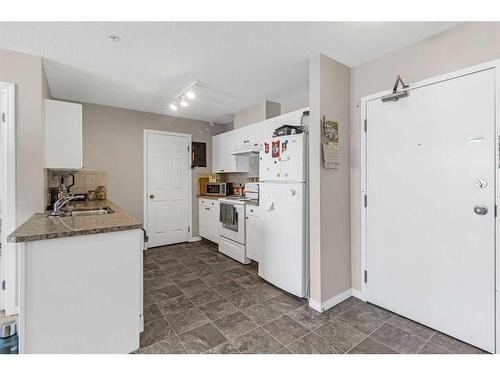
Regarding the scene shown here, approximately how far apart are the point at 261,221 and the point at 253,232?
27 cm

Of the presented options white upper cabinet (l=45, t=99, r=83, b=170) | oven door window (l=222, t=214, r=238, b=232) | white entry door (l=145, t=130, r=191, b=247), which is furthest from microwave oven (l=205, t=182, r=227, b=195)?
white upper cabinet (l=45, t=99, r=83, b=170)

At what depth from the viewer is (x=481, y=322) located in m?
1.71

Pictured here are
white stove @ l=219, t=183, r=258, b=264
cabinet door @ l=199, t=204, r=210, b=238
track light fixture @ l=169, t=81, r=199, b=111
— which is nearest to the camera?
track light fixture @ l=169, t=81, r=199, b=111

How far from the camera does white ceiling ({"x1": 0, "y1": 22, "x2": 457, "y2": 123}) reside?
1825mm

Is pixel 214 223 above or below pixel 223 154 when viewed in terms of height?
below

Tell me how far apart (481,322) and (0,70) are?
4308 millimetres

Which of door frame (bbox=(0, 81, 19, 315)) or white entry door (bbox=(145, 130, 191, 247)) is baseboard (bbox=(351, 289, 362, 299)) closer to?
white entry door (bbox=(145, 130, 191, 247))

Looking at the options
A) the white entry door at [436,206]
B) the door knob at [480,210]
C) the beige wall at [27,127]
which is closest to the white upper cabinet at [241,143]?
the white entry door at [436,206]

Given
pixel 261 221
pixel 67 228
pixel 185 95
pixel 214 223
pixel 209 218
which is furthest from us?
pixel 209 218

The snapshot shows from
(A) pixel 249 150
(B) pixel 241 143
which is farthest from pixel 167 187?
(A) pixel 249 150

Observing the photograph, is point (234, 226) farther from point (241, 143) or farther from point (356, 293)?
point (356, 293)

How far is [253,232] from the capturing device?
3113mm

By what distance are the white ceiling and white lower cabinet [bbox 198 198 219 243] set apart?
1897 mm

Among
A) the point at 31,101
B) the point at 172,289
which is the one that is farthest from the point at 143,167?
the point at 172,289
